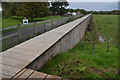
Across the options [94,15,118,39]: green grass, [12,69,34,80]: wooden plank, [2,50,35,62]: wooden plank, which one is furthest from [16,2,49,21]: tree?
[12,69,34,80]: wooden plank

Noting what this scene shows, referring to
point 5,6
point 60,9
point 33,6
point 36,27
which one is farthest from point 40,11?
point 60,9

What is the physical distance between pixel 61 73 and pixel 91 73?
821 mm

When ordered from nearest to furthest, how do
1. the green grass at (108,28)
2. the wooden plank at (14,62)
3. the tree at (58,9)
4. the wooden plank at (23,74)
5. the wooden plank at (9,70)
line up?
the wooden plank at (23,74) < the wooden plank at (9,70) < the wooden plank at (14,62) < the green grass at (108,28) < the tree at (58,9)

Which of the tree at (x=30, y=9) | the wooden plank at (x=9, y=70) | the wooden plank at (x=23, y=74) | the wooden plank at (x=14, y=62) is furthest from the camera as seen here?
the tree at (x=30, y=9)

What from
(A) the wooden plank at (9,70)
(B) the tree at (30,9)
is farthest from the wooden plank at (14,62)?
(B) the tree at (30,9)

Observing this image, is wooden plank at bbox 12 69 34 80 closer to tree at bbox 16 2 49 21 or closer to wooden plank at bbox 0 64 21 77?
wooden plank at bbox 0 64 21 77

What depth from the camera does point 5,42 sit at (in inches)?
211

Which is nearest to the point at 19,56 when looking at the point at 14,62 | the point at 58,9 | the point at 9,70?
the point at 14,62

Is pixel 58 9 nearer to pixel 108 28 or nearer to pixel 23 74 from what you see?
pixel 108 28

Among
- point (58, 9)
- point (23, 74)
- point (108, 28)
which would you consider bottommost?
point (23, 74)

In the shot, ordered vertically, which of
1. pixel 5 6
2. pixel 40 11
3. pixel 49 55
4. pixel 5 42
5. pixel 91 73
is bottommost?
pixel 91 73

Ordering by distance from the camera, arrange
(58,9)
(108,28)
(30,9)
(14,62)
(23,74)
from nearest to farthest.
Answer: (23,74) → (14,62) → (30,9) → (108,28) → (58,9)

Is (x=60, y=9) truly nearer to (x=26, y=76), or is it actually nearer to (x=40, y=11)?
(x=40, y=11)

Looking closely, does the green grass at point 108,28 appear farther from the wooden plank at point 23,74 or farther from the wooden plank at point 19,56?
the wooden plank at point 23,74
